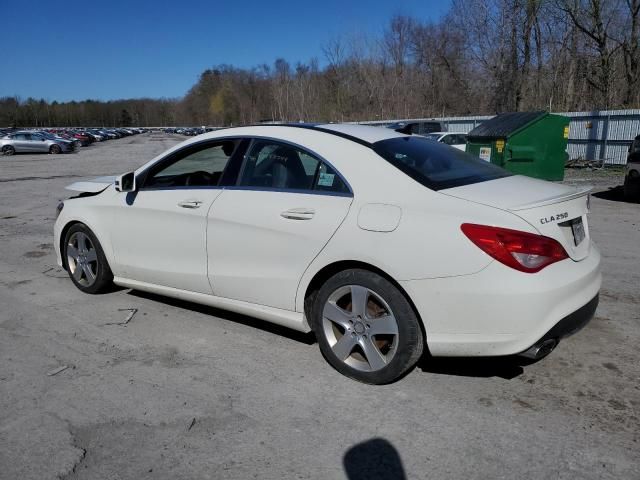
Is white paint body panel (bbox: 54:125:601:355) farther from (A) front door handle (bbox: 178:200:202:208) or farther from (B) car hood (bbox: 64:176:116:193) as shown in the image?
(B) car hood (bbox: 64:176:116:193)

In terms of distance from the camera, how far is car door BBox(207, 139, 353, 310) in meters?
3.27

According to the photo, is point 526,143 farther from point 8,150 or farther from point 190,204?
point 8,150

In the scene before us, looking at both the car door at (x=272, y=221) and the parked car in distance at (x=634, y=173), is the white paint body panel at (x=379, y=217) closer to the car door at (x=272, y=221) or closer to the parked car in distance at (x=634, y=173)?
the car door at (x=272, y=221)

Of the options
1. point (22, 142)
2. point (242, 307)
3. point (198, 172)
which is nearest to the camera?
point (242, 307)

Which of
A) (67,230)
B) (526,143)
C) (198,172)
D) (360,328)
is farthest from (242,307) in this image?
(526,143)

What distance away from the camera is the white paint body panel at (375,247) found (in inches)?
108

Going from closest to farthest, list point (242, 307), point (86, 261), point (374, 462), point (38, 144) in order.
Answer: point (374, 462) < point (242, 307) < point (86, 261) < point (38, 144)

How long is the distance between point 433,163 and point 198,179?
75.3 inches

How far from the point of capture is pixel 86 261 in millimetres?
4863

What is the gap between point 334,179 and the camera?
3.29 m

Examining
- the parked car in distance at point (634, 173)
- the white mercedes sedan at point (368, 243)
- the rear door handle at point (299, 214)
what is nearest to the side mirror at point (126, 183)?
the white mercedes sedan at point (368, 243)

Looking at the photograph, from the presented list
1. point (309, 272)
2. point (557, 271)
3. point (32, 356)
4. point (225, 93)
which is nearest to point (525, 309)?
point (557, 271)

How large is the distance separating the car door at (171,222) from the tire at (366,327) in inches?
42.8

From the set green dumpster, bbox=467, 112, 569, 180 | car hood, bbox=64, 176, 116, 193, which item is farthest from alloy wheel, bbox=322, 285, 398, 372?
green dumpster, bbox=467, 112, 569, 180
